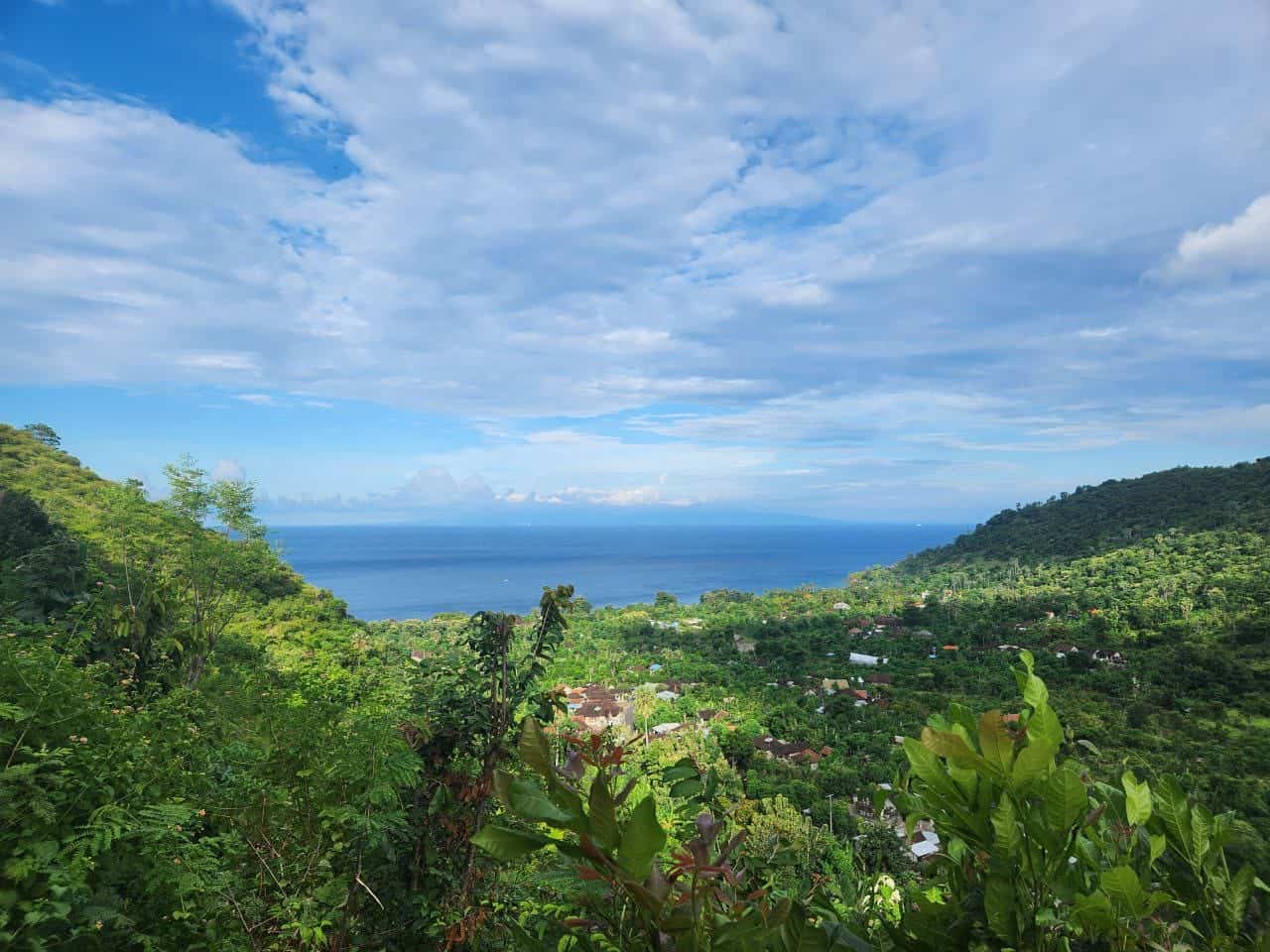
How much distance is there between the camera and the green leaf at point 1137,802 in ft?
1.97

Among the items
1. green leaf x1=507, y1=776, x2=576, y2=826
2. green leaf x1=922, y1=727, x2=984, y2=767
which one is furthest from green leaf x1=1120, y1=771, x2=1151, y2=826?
green leaf x1=507, y1=776, x2=576, y2=826

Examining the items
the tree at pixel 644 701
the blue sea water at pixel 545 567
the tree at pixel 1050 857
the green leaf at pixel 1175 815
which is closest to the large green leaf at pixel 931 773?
the tree at pixel 1050 857

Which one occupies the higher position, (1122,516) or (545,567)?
(1122,516)

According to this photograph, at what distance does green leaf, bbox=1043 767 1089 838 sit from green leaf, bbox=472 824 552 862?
0.42m

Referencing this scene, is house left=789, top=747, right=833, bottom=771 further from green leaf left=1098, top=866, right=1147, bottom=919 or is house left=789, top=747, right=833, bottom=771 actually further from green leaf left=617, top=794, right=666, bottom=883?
green leaf left=617, top=794, right=666, bottom=883

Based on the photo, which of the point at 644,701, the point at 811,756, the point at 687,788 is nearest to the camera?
the point at 687,788

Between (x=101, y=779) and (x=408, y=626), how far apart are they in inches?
1191

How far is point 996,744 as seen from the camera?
20.3 inches

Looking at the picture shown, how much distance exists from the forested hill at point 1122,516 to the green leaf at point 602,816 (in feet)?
162

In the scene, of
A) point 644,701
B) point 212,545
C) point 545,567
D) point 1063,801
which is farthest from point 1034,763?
point 545,567

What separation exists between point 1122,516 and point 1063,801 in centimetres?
5999

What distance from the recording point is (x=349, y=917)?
1711 mm

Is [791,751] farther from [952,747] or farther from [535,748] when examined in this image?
[535,748]

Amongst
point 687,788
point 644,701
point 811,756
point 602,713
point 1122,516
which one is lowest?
point 811,756
